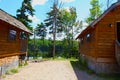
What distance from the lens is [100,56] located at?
637 inches

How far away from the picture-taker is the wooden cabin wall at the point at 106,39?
16109mm

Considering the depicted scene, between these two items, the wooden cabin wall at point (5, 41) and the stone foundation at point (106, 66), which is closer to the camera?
the wooden cabin wall at point (5, 41)

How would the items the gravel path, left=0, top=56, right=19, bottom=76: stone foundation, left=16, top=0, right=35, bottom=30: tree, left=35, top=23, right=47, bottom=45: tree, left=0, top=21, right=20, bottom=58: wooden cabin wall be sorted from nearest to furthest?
the gravel path → left=0, top=21, right=20, bottom=58: wooden cabin wall → left=0, top=56, right=19, bottom=76: stone foundation → left=16, top=0, right=35, bottom=30: tree → left=35, top=23, right=47, bottom=45: tree

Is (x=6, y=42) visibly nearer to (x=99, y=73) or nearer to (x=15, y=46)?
(x=15, y=46)

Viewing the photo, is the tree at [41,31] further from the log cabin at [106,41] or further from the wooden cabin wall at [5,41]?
the log cabin at [106,41]

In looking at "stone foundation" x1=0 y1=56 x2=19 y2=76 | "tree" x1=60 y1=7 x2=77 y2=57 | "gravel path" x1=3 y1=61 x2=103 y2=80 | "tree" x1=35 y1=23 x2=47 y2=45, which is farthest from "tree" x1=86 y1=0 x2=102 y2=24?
"stone foundation" x1=0 y1=56 x2=19 y2=76

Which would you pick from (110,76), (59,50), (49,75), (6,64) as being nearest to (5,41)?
(6,64)

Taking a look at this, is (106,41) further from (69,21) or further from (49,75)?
(69,21)

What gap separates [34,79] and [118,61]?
5922 millimetres

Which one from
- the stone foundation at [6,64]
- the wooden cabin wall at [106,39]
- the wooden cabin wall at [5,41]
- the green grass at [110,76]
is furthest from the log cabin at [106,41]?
the stone foundation at [6,64]

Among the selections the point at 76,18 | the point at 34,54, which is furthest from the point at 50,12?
the point at 34,54

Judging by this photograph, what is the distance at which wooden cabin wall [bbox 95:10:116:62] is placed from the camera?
16109 millimetres

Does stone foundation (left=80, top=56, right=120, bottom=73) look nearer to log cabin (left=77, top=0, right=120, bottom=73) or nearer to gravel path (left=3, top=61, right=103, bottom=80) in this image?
log cabin (left=77, top=0, right=120, bottom=73)

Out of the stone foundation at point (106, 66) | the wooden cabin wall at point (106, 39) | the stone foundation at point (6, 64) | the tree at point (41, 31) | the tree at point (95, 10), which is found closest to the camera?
the stone foundation at point (6, 64)
